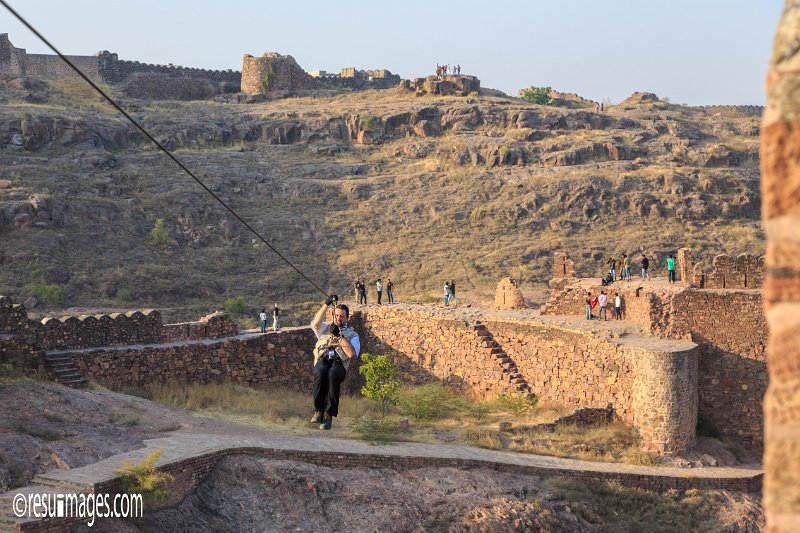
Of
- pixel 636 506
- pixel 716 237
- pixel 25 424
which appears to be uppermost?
pixel 716 237

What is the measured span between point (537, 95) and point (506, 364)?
40.2 meters

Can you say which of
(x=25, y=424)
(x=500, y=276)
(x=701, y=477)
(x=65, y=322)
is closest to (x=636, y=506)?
(x=701, y=477)

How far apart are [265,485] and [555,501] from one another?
5275 mm

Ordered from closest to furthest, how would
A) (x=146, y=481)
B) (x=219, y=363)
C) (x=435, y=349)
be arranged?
(x=146, y=481) < (x=219, y=363) < (x=435, y=349)

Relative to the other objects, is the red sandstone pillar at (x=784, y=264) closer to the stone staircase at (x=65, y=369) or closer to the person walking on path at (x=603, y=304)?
the stone staircase at (x=65, y=369)

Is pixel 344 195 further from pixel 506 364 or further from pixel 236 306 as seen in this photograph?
pixel 506 364

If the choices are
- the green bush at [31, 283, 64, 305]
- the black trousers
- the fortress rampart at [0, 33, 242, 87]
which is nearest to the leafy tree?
the fortress rampart at [0, 33, 242, 87]

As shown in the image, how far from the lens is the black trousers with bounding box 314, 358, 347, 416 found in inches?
492

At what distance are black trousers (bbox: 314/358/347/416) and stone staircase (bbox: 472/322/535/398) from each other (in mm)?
12586

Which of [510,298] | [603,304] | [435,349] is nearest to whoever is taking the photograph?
[603,304]

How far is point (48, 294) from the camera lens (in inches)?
1299

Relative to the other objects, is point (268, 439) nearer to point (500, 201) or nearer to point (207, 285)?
point (207, 285)

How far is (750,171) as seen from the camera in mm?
45406

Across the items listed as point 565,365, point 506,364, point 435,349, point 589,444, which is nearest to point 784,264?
point 589,444
